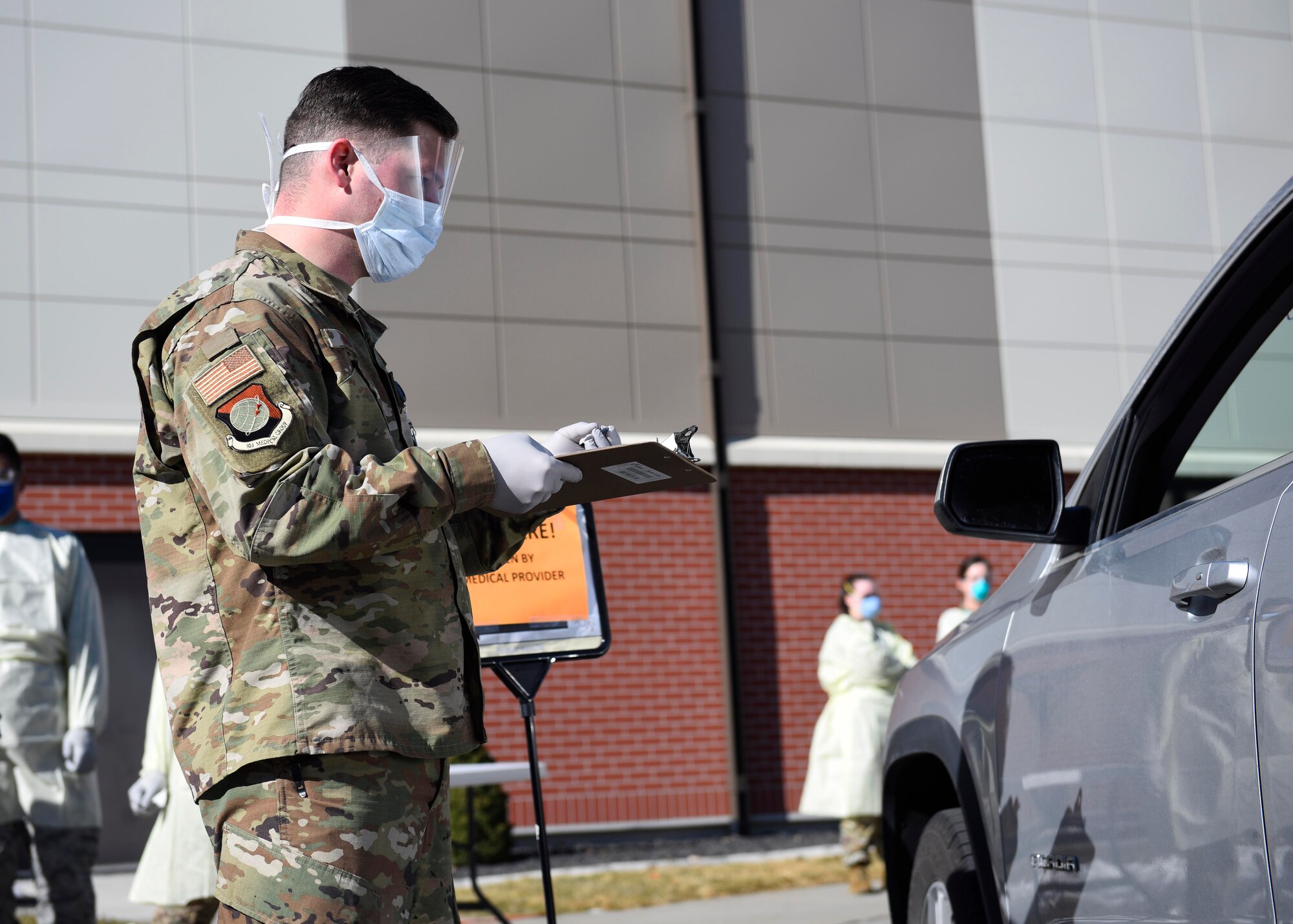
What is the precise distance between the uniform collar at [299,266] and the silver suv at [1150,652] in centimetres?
111

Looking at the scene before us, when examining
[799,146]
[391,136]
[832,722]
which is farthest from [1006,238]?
[391,136]

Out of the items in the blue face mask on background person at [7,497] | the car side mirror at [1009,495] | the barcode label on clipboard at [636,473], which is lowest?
the car side mirror at [1009,495]

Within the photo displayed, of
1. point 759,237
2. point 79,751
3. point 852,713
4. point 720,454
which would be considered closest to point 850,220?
point 759,237

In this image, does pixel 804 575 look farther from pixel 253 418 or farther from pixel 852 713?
pixel 253 418

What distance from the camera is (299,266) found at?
232 centimetres

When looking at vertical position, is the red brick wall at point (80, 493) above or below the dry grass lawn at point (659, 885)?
above

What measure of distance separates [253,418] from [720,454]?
1027cm

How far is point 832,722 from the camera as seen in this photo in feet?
28.5

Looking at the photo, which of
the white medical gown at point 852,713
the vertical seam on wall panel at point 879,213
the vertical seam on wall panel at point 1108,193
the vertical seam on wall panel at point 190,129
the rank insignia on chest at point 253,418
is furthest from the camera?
the vertical seam on wall panel at point 1108,193

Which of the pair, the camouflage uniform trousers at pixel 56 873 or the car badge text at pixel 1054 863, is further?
the camouflage uniform trousers at pixel 56 873

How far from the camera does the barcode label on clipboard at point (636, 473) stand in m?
2.20

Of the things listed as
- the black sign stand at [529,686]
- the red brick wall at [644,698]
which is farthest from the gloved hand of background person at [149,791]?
the red brick wall at [644,698]

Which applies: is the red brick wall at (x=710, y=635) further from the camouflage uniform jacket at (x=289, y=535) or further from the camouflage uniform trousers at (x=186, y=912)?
the camouflage uniform jacket at (x=289, y=535)

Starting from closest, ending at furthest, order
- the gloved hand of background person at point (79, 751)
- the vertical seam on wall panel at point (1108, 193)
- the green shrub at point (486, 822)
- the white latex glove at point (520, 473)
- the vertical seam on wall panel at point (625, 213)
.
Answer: the white latex glove at point (520, 473) → the gloved hand of background person at point (79, 751) → the green shrub at point (486, 822) → the vertical seam on wall panel at point (625, 213) → the vertical seam on wall panel at point (1108, 193)
